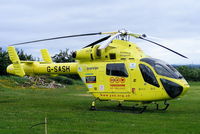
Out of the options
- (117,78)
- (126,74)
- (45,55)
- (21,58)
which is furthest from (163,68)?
(21,58)

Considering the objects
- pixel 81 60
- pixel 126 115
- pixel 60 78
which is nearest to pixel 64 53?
pixel 60 78

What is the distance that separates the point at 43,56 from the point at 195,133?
14012 mm

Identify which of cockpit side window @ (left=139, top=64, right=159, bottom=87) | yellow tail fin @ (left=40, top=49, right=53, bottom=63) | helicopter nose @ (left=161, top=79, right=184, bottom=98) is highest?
yellow tail fin @ (left=40, top=49, right=53, bottom=63)

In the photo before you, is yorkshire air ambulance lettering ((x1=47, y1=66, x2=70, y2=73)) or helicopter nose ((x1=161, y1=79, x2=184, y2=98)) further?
yorkshire air ambulance lettering ((x1=47, y1=66, x2=70, y2=73))

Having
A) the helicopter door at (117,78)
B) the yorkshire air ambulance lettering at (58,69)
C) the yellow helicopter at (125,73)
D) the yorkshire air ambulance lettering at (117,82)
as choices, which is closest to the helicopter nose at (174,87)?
the yellow helicopter at (125,73)

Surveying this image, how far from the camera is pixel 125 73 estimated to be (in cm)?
1698

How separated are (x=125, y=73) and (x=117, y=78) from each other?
1.80ft

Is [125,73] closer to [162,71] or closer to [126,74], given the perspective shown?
[126,74]

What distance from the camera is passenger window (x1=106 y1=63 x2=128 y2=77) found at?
17031 millimetres

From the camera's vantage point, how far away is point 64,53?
5825 cm

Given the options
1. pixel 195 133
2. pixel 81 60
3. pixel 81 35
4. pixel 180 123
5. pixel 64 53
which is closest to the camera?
pixel 195 133

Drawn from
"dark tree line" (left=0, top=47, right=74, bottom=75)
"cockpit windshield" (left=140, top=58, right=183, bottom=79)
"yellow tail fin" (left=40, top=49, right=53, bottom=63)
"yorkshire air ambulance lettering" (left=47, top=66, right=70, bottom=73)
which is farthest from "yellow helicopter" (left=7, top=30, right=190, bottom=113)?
"dark tree line" (left=0, top=47, right=74, bottom=75)

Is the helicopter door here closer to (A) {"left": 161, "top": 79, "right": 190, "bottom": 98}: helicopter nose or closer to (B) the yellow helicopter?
(B) the yellow helicopter

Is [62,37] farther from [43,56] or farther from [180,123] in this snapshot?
[180,123]
